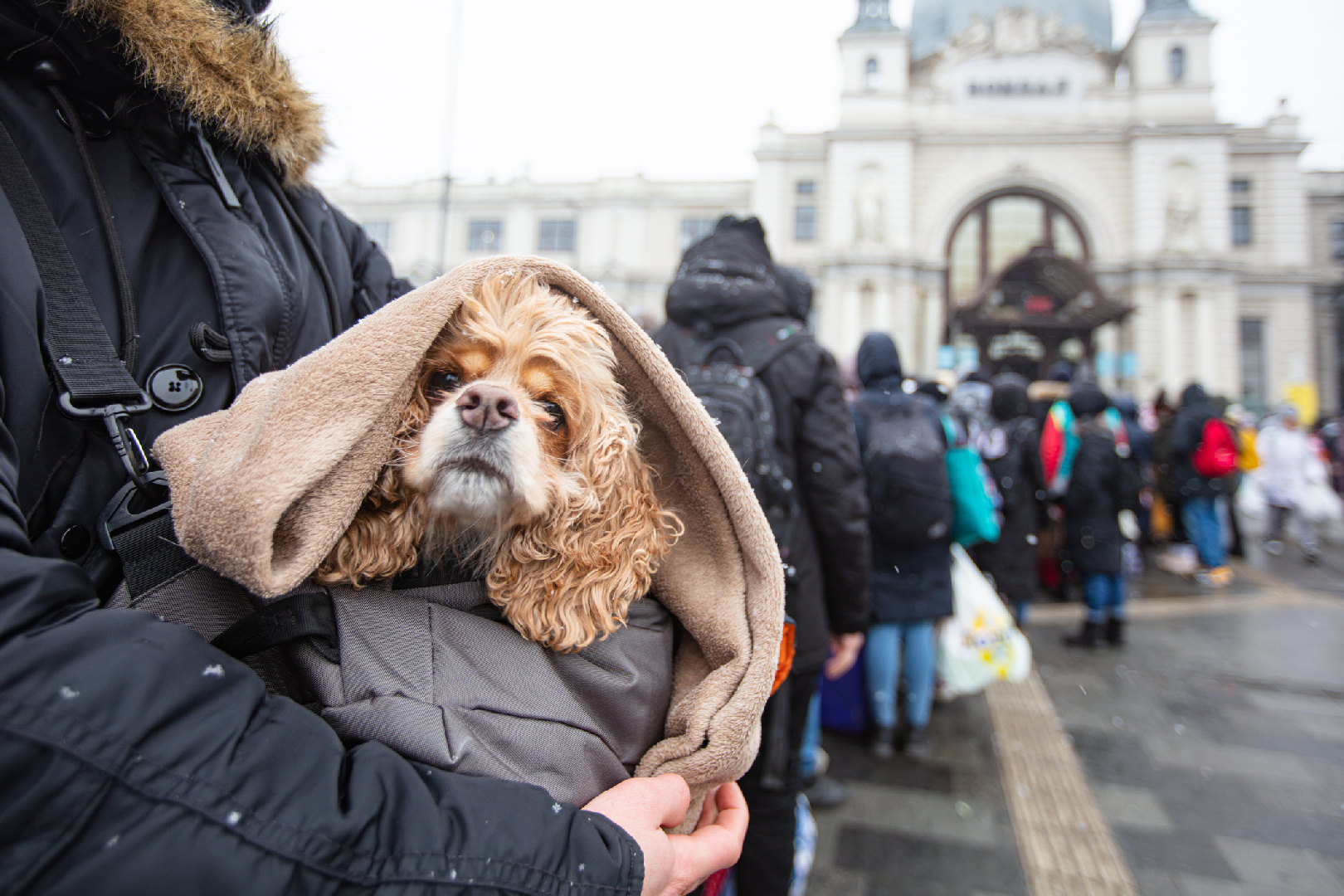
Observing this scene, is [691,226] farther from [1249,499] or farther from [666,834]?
[666,834]

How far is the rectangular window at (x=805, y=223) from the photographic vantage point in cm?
2670

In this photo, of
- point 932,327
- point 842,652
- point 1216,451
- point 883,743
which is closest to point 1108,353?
point 932,327

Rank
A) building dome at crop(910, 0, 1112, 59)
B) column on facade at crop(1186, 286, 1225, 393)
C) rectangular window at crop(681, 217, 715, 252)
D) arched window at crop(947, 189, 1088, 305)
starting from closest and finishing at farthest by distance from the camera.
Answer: column on facade at crop(1186, 286, 1225, 393) → arched window at crop(947, 189, 1088, 305) → building dome at crop(910, 0, 1112, 59) → rectangular window at crop(681, 217, 715, 252)

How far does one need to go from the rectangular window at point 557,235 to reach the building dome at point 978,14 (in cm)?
1675

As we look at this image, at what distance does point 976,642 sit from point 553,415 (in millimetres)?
3591

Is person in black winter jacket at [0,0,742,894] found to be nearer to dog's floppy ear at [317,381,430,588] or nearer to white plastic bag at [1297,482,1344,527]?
dog's floppy ear at [317,381,430,588]

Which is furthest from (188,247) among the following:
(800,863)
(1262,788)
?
(1262,788)

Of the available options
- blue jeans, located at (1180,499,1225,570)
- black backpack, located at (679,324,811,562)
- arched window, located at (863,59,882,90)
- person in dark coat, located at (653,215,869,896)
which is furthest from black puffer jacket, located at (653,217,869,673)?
arched window, located at (863,59,882,90)

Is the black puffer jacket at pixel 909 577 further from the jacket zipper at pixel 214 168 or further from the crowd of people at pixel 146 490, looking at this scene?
the jacket zipper at pixel 214 168

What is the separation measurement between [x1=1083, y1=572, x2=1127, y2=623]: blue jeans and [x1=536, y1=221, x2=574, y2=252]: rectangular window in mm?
27495

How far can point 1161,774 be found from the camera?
3693mm

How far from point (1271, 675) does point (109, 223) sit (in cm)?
759

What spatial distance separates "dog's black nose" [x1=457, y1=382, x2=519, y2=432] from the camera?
1076mm

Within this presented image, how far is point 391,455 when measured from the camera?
3.62 feet
